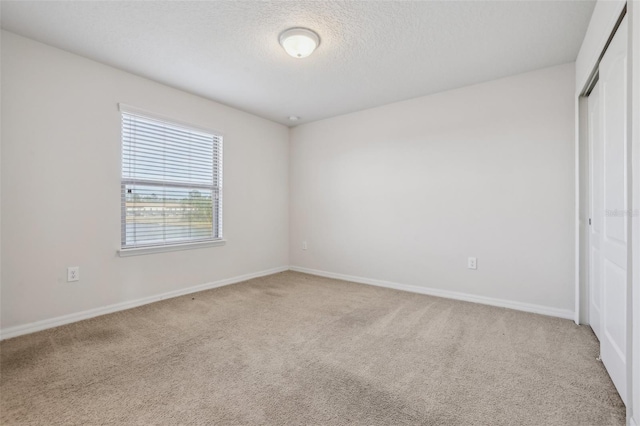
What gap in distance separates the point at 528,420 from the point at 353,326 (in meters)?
1.40

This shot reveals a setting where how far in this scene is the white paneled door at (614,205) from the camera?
1.55 meters

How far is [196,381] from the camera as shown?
1768mm

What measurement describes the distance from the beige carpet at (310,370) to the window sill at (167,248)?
61 centimetres

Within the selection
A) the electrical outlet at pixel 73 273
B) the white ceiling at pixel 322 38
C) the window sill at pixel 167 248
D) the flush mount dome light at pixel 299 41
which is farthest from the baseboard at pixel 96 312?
the flush mount dome light at pixel 299 41

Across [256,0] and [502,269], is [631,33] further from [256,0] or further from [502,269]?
[502,269]

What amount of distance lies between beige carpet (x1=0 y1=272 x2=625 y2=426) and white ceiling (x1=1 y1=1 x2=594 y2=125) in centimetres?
249

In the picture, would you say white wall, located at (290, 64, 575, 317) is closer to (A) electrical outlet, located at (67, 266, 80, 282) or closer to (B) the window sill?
(B) the window sill

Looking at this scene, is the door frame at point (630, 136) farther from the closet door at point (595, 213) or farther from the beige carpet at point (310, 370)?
the beige carpet at point (310, 370)

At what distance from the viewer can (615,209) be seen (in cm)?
169

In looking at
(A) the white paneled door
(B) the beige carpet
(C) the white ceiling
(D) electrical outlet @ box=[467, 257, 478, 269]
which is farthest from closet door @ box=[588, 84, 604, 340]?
(D) electrical outlet @ box=[467, 257, 478, 269]

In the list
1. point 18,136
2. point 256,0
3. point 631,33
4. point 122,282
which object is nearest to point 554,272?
point 631,33

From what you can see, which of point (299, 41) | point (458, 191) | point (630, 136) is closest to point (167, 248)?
point (299, 41)

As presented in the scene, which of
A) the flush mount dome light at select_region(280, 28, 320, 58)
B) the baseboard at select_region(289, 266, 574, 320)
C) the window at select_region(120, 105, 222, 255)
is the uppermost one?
the flush mount dome light at select_region(280, 28, 320, 58)

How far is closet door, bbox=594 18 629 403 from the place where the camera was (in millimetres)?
1546
